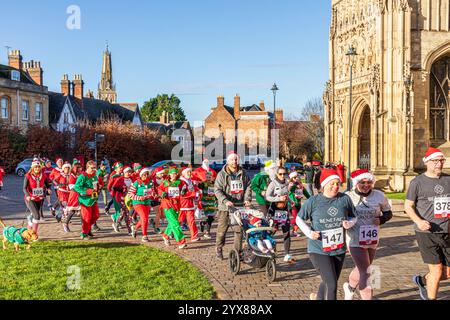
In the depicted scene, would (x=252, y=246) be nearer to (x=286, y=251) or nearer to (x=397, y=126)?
(x=286, y=251)

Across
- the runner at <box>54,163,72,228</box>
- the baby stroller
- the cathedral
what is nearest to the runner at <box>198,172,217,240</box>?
the baby stroller

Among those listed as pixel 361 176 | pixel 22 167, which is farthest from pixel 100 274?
pixel 22 167

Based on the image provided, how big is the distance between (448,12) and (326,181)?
22605 millimetres

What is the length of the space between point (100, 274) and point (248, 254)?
255 centimetres

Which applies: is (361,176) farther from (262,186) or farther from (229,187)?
(262,186)

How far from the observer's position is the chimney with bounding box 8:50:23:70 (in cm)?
5231

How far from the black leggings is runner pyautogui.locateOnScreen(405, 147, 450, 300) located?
1264 mm

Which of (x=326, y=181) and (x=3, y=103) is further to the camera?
(x=3, y=103)

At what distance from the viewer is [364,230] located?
705 centimetres

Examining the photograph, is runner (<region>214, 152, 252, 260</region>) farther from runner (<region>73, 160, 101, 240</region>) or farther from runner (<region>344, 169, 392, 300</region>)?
runner (<region>73, 160, 101, 240</region>)

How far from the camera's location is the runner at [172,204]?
38.2 ft

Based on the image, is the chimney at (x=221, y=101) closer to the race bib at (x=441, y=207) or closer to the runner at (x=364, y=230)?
the runner at (x=364, y=230)
